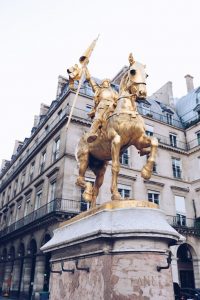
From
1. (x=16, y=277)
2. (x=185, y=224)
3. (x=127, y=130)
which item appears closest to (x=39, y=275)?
(x=16, y=277)

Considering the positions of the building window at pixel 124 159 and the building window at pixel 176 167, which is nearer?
the building window at pixel 124 159

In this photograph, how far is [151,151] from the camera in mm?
4758

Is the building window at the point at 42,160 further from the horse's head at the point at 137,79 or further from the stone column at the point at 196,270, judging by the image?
the horse's head at the point at 137,79

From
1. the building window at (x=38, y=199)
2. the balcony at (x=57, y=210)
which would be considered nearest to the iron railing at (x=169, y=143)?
the balcony at (x=57, y=210)

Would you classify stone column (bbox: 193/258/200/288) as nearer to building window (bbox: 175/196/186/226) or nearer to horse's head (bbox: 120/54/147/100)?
building window (bbox: 175/196/186/226)

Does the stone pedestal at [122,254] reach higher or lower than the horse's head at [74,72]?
lower

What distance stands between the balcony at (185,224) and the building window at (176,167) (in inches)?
157

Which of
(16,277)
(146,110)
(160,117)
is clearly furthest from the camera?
(160,117)

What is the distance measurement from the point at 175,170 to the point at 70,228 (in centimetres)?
2333

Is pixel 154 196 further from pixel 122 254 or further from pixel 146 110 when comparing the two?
pixel 122 254

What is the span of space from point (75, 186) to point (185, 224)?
10.8 metres

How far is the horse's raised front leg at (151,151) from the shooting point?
185 inches

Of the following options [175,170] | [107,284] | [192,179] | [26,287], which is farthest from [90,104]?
[107,284]

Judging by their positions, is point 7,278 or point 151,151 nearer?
point 151,151
